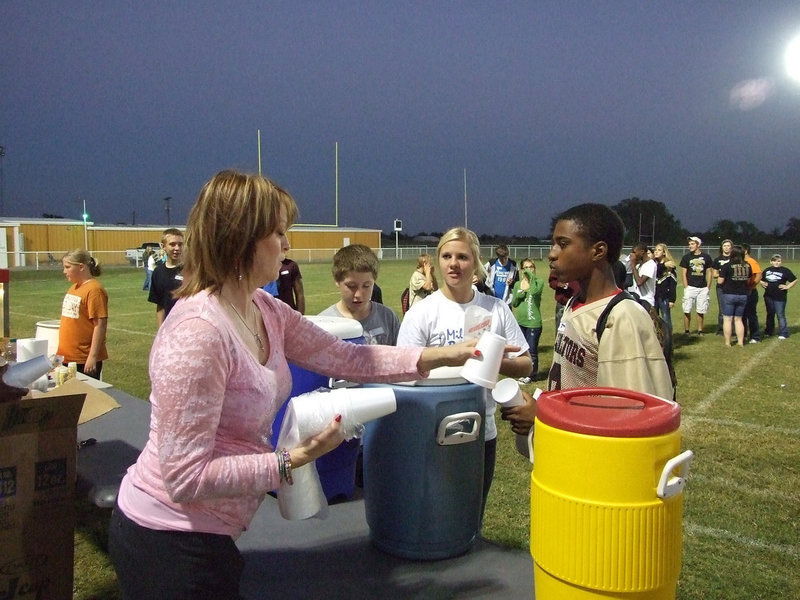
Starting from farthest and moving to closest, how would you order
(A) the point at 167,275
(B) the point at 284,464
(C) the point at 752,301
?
1. (C) the point at 752,301
2. (A) the point at 167,275
3. (B) the point at 284,464

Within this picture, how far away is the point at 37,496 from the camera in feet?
8.13

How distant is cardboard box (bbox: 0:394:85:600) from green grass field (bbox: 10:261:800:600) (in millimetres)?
1107

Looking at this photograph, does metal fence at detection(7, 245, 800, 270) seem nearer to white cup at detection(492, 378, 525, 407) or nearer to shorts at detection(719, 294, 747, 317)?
shorts at detection(719, 294, 747, 317)

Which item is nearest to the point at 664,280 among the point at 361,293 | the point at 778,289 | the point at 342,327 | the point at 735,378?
the point at 778,289

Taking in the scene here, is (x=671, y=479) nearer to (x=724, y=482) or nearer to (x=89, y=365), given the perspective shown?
(x=724, y=482)

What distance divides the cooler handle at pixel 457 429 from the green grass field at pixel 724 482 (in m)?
1.56

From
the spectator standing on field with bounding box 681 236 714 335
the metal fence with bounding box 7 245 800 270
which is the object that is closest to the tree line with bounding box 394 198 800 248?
the metal fence with bounding box 7 245 800 270

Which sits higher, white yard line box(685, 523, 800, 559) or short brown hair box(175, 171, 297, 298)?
short brown hair box(175, 171, 297, 298)

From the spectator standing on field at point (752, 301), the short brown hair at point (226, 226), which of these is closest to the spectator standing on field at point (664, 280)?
the spectator standing on field at point (752, 301)

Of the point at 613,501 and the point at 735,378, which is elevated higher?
the point at 613,501

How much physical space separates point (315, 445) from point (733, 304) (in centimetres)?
1185

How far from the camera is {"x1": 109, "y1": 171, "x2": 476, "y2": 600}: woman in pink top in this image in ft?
4.93

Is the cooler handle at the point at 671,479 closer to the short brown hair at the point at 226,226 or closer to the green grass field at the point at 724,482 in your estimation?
the short brown hair at the point at 226,226

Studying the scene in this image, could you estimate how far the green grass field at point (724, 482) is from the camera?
3.55 meters
